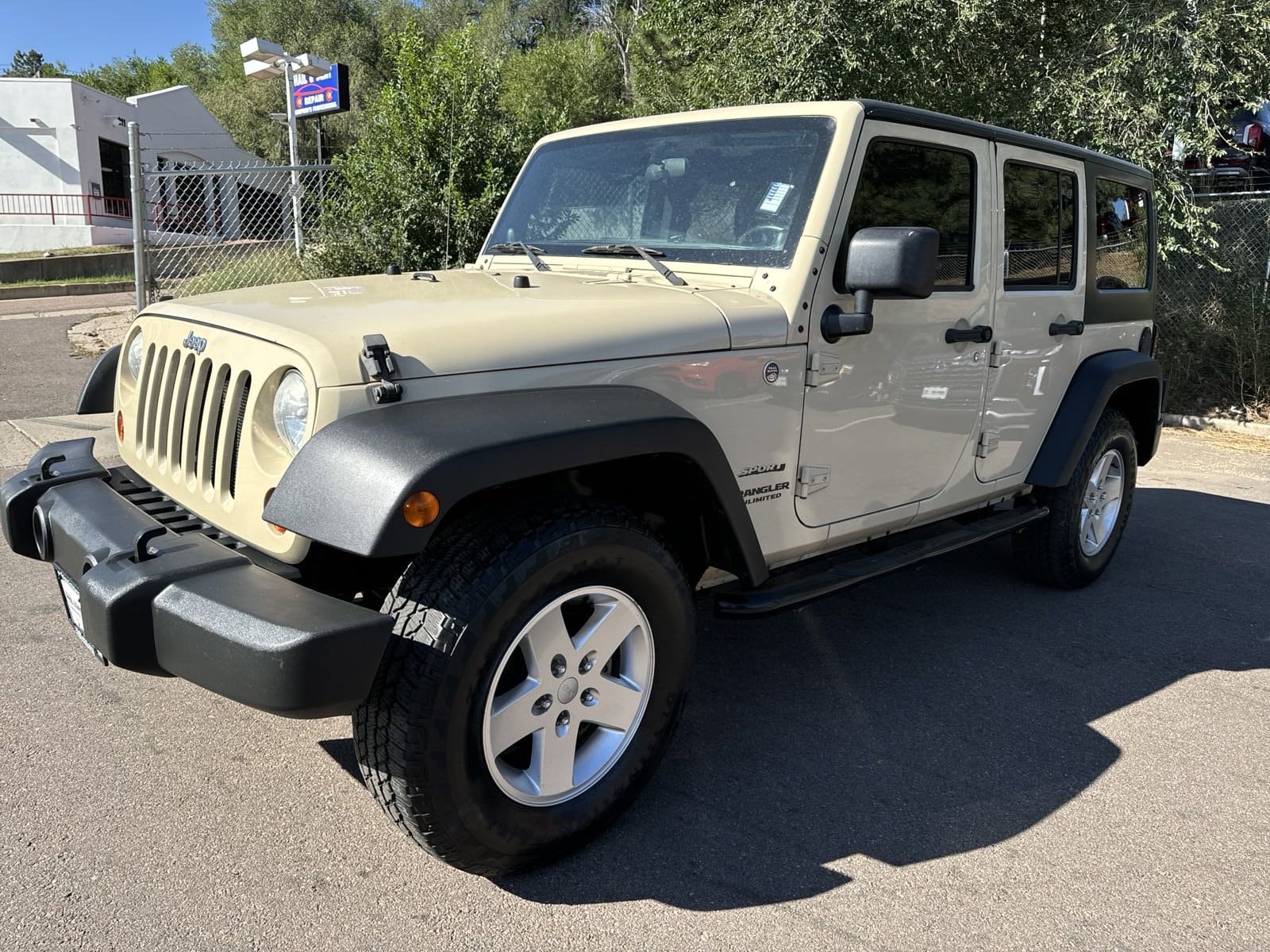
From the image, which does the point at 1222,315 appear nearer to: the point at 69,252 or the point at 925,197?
the point at 925,197

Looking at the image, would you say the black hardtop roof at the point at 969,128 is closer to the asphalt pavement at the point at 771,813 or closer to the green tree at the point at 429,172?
the asphalt pavement at the point at 771,813

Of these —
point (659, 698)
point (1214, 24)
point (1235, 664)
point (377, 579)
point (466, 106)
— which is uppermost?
point (1214, 24)

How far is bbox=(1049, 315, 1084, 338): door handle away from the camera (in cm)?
414

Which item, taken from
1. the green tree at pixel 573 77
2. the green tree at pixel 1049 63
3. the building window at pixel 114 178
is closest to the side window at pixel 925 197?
the green tree at pixel 1049 63

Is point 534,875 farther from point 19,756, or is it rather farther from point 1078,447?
point 1078,447

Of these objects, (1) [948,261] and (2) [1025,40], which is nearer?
(1) [948,261]

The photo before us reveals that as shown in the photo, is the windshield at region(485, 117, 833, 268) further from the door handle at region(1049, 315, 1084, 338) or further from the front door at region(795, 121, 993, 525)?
the door handle at region(1049, 315, 1084, 338)

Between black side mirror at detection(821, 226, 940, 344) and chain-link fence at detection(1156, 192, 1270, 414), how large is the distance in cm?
752

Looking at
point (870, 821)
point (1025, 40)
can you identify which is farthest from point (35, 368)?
point (1025, 40)

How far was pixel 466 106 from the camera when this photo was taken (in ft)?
27.7

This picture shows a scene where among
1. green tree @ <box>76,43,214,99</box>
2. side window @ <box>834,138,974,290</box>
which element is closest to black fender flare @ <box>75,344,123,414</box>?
side window @ <box>834,138,974,290</box>

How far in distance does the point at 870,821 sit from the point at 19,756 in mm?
2465

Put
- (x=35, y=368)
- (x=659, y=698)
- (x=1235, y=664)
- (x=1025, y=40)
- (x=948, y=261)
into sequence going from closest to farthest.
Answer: (x=659, y=698), (x=948, y=261), (x=1235, y=664), (x=35, y=368), (x=1025, y=40)

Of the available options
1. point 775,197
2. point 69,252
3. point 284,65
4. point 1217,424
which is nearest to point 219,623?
point 775,197
